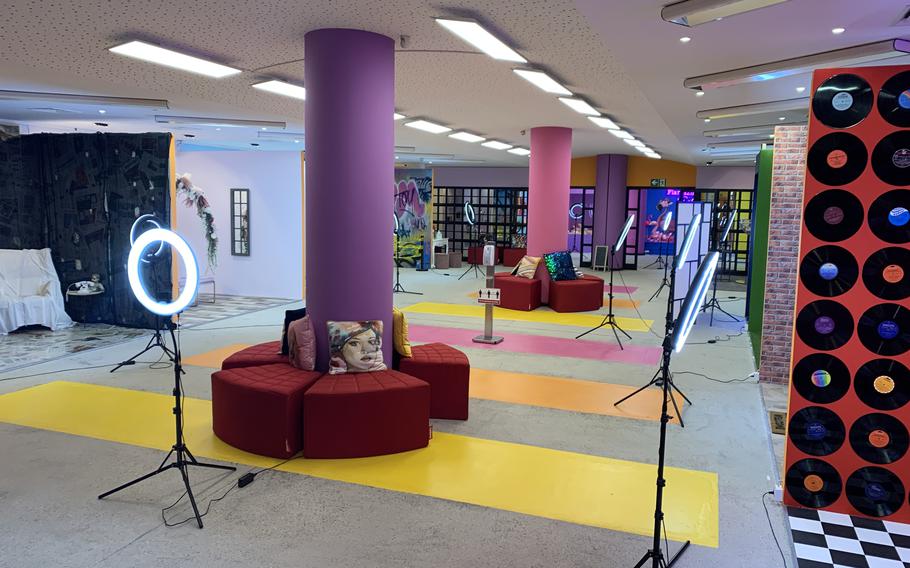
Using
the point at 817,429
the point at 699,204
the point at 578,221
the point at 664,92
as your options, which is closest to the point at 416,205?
the point at 578,221

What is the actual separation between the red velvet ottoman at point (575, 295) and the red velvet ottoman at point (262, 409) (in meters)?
7.05

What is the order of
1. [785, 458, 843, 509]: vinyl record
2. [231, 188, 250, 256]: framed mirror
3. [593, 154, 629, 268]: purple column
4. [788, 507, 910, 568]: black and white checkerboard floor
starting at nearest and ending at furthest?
[788, 507, 910, 568]: black and white checkerboard floor
[785, 458, 843, 509]: vinyl record
[231, 188, 250, 256]: framed mirror
[593, 154, 629, 268]: purple column

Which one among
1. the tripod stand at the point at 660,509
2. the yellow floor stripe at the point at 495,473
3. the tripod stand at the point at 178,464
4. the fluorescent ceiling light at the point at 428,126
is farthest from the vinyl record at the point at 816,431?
the fluorescent ceiling light at the point at 428,126

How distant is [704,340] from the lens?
924 cm

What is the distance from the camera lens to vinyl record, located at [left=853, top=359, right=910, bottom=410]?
12.9ft

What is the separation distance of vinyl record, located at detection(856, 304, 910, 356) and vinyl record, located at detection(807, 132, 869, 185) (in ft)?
2.72

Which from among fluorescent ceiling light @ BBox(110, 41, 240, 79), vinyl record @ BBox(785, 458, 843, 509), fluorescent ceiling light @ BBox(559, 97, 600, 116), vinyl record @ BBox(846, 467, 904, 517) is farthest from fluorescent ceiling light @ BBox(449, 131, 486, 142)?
vinyl record @ BBox(846, 467, 904, 517)

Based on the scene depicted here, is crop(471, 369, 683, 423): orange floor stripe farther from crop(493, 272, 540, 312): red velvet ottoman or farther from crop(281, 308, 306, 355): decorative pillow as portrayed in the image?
crop(493, 272, 540, 312): red velvet ottoman

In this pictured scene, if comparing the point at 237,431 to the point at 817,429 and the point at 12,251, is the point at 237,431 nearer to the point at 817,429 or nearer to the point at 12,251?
the point at 817,429

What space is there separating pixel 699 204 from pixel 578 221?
434 inches

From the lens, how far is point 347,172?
507 cm

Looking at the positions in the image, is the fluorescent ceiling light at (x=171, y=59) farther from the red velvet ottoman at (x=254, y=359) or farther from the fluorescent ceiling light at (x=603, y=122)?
the fluorescent ceiling light at (x=603, y=122)

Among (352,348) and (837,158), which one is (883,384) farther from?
(352,348)

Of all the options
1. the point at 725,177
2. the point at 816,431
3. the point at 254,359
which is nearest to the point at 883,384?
the point at 816,431
